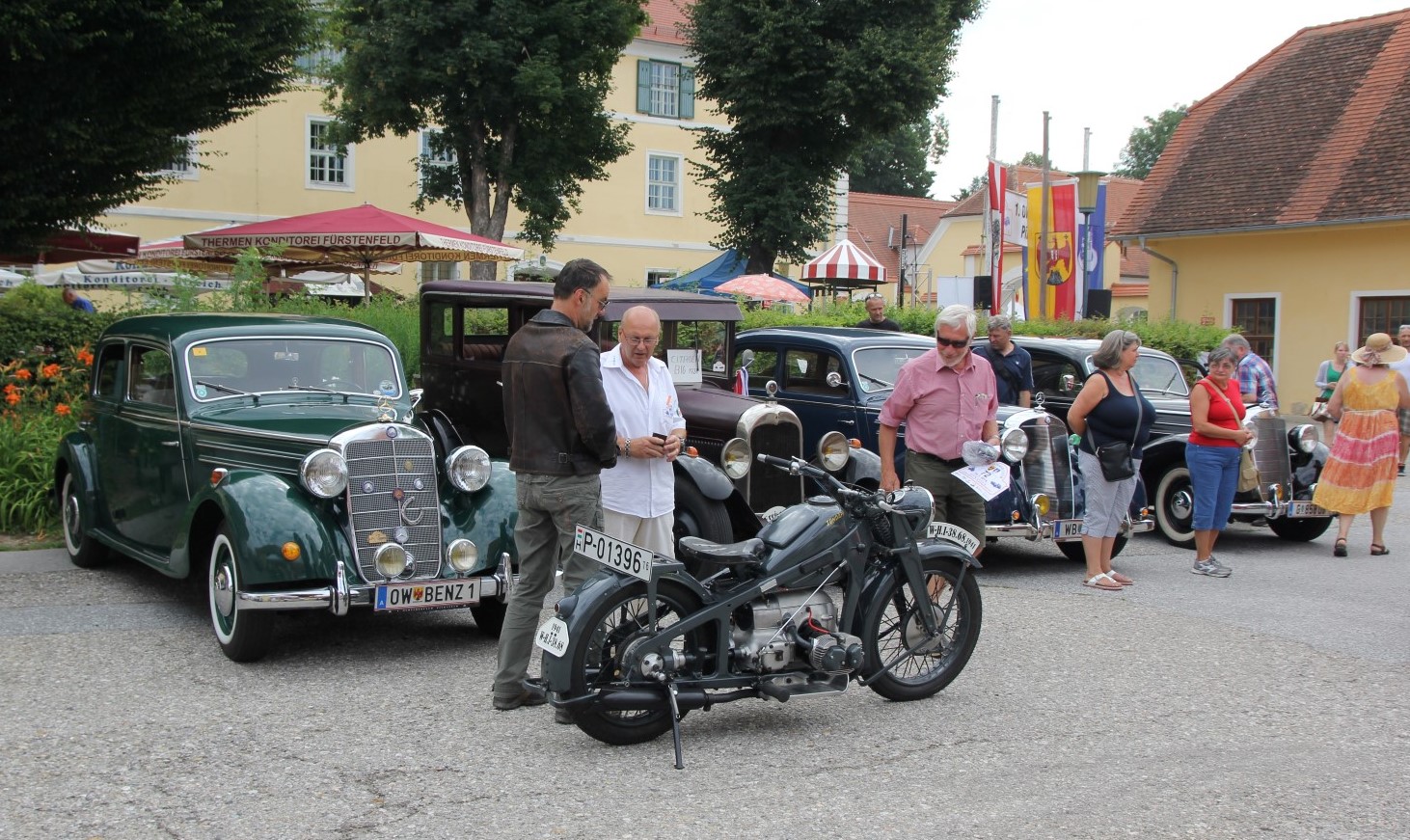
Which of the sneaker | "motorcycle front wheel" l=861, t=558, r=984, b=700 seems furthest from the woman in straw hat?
"motorcycle front wheel" l=861, t=558, r=984, b=700

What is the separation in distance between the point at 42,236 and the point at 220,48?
2840 millimetres

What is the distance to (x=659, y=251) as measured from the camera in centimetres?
4075

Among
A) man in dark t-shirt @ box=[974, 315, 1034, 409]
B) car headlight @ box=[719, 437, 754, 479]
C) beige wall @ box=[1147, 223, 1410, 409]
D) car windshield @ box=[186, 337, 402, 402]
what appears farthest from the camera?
beige wall @ box=[1147, 223, 1410, 409]

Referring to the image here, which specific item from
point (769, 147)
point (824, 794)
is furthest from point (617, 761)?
point (769, 147)

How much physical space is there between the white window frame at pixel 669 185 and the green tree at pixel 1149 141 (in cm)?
5334

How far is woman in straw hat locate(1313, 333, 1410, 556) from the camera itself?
10492mm

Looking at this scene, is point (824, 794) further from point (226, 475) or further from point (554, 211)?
point (554, 211)

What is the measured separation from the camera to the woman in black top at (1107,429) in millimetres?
8523

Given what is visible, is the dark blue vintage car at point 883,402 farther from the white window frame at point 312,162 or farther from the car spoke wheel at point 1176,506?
the white window frame at point 312,162

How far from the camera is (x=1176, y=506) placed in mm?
11094

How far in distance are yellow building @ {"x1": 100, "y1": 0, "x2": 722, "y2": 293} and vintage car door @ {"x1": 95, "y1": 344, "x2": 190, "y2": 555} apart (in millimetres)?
20630

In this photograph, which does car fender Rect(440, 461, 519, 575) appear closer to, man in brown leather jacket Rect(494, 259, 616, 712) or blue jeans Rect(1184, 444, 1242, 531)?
man in brown leather jacket Rect(494, 259, 616, 712)

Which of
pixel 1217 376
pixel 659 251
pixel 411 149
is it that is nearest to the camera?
pixel 1217 376

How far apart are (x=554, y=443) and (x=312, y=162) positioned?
31902mm
